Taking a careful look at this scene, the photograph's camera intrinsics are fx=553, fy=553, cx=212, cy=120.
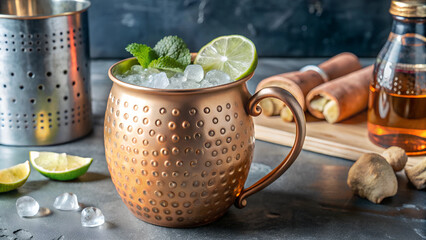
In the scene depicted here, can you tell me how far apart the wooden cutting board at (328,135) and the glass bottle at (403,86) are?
5 cm

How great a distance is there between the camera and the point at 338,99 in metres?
1.28

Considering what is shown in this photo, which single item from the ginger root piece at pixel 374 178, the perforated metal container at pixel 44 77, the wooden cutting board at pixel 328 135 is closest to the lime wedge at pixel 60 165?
the perforated metal container at pixel 44 77

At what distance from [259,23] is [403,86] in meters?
0.86

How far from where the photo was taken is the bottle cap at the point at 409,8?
3.54ft

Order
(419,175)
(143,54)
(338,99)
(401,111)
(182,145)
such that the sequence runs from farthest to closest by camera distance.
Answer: (338,99) → (401,111) → (419,175) → (143,54) → (182,145)

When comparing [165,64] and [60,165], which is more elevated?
[165,64]

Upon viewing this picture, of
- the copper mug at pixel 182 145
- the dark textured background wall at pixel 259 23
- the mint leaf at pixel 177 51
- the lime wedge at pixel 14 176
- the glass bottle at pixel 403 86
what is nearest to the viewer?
the copper mug at pixel 182 145

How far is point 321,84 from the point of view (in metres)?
1.38

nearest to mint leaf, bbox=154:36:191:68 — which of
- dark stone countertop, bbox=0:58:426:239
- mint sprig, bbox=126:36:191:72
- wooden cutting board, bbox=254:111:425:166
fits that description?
mint sprig, bbox=126:36:191:72

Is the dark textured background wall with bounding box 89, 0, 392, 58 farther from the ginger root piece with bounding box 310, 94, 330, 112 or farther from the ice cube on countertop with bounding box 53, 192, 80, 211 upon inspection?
the ice cube on countertop with bounding box 53, 192, 80, 211

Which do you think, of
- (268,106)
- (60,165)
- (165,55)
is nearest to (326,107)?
(268,106)

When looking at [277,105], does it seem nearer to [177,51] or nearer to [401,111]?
[401,111]

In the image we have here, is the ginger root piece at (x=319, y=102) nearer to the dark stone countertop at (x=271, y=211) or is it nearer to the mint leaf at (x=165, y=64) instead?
the dark stone countertop at (x=271, y=211)

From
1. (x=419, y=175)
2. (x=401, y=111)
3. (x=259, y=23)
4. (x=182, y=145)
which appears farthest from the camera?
(x=259, y=23)
